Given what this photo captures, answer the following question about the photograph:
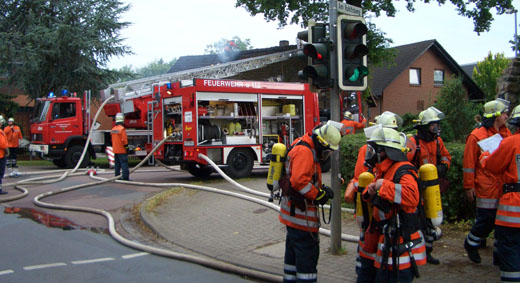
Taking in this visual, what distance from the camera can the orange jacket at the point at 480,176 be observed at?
5.18 meters

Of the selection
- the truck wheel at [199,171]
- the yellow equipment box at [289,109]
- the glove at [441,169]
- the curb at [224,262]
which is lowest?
the curb at [224,262]

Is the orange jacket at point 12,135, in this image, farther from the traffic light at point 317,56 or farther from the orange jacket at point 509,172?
the orange jacket at point 509,172

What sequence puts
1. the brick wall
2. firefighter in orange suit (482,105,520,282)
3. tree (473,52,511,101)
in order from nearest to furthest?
firefighter in orange suit (482,105,520,282)
the brick wall
tree (473,52,511,101)

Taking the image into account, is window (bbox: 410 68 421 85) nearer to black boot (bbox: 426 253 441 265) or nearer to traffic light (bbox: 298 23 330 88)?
traffic light (bbox: 298 23 330 88)

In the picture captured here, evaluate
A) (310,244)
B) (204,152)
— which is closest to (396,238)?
(310,244)

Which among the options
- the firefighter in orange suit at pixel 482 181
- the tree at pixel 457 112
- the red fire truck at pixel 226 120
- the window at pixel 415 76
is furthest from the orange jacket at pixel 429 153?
the window at pixel 415 76

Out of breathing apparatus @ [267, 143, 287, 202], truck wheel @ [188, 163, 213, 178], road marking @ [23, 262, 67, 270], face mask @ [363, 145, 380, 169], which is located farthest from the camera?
truck wheel @ [188, 163, 213, 178]

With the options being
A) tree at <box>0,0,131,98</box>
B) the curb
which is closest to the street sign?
the curb

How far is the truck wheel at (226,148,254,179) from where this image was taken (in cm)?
1269

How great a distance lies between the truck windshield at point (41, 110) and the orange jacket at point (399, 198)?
53.0 feet

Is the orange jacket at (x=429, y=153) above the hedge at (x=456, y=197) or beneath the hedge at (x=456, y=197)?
above

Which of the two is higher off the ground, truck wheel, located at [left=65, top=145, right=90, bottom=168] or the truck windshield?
the truck windshield

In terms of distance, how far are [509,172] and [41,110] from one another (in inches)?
664

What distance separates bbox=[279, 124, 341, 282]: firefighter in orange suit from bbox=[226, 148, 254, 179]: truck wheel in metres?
8.21
